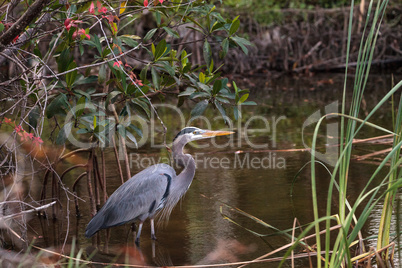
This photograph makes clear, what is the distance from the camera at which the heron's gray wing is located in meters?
4.75

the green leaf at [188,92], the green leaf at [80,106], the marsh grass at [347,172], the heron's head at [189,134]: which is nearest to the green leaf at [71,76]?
the green leaf at [80,106]

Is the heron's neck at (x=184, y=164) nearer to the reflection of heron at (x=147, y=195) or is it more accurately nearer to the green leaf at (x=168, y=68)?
the reflection of heron at (x=147, y=195)

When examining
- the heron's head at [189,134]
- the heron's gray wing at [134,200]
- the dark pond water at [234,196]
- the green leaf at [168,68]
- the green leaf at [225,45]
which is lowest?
the dark pond water at [234,196]

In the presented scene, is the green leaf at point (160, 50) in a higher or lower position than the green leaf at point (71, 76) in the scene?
higher

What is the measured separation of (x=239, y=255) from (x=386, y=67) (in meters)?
13.0

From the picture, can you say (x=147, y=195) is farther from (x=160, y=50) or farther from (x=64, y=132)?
(x=160, y=50)

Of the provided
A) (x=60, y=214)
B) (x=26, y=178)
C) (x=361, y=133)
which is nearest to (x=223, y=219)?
(x=60, y=214)

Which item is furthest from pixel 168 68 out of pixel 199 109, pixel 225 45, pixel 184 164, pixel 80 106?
pixel 184 164

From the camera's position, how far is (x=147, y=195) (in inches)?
196

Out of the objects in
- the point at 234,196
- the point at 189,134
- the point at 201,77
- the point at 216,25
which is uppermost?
the point at 216,25

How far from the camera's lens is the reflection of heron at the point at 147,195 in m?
4.79

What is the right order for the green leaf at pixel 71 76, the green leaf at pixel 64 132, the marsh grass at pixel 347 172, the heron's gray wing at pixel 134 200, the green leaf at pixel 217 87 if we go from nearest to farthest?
the marsh grass at pixel 347 172 → the green leaf at pixel 71 76 → the green leaf at pixel 64 132 → the green leaf at pixel 217 87 → the heron's gray wing at pixel 134 200

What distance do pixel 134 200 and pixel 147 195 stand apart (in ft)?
0.46

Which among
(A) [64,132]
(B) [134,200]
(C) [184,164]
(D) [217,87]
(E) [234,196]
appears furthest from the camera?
(E) [234,196]
